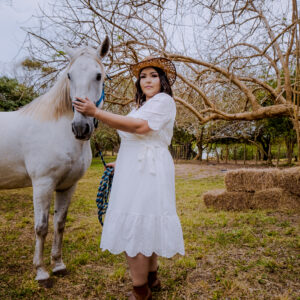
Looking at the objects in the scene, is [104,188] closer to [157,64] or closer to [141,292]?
[141,292]

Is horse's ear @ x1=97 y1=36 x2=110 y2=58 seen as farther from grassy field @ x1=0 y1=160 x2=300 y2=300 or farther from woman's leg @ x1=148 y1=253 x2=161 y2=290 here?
grassy field @ x1=0 y1=160 x2=300 y2=300

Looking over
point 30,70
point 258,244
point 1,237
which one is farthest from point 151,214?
point 30,70

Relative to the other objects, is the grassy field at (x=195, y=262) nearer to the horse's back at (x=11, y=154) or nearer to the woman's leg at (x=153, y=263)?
the woman's leg at (x=153, y=263)

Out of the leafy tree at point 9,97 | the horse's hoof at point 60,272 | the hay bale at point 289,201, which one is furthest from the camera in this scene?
the leafy tree at point 9,97

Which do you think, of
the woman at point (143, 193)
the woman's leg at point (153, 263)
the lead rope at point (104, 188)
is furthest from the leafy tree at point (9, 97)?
the woman's leg at point (153, 263)

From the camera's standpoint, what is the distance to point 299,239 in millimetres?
3051

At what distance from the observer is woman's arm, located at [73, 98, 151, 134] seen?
155cm

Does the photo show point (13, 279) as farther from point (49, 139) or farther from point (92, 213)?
point (92, 213)

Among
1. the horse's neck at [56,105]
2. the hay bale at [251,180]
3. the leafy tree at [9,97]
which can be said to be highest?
the leafy tree at [9,97]

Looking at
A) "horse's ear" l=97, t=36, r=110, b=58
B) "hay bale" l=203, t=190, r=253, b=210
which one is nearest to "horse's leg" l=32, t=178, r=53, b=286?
"horse's ear" l=97, t=36, r=110, b=58

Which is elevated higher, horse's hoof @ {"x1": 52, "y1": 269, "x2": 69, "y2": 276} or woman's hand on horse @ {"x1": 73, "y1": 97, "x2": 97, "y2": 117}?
woman's hand on horse @ {"x1": 73, "y1": 97, "x2": 97, "y2": 117}

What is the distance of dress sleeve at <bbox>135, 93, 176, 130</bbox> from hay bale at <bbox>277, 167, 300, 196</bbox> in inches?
161

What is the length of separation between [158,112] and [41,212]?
1.45 metres

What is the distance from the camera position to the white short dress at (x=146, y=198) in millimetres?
1580
